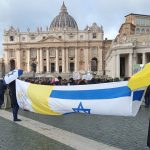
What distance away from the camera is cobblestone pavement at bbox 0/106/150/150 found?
329 inches

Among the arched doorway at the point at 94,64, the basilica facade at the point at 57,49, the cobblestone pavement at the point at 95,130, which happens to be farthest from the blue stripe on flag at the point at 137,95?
the arched doorway at the point at 94,64

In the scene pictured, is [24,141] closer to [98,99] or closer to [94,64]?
[98,99]

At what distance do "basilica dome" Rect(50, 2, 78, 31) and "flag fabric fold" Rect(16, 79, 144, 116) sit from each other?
435ft

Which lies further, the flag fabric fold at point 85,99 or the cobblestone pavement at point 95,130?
the cobblestone pavement at point 95,130

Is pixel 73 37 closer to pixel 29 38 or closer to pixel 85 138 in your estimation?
pixel 29 38

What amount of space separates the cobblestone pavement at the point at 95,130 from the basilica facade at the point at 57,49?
395 ft

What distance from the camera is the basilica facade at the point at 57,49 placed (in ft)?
442

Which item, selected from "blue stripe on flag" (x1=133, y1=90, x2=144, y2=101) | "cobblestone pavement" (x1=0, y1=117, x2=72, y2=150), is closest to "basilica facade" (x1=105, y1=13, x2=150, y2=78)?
"cobblestone pavement" (x1=0, y1=117, x2=72, y2=150)

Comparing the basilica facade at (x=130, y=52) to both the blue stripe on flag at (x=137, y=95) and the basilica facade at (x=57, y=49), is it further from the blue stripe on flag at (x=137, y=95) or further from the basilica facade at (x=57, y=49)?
the blue stripe on flag at (x=137, y=95)

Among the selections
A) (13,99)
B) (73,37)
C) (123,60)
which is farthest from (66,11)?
(13,99)

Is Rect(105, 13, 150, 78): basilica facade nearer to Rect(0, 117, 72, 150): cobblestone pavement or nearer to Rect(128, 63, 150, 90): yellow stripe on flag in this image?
Rect(0, 117, 72, 150): cobblestone pavement

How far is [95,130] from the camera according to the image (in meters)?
10.0

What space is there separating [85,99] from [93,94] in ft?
0.80

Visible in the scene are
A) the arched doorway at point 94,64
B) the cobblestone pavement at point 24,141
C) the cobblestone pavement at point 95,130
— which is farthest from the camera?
the arched doorway at point 94,64
